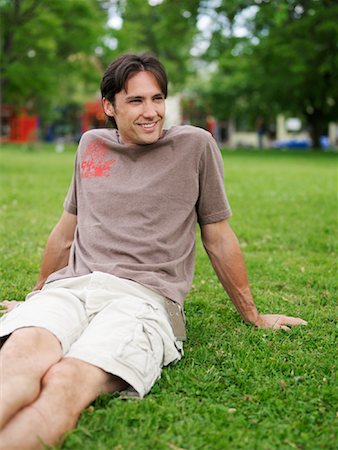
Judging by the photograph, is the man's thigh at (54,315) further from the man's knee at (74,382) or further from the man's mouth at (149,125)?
the man's mouth at (149,125)

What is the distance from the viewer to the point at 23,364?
8.95ft

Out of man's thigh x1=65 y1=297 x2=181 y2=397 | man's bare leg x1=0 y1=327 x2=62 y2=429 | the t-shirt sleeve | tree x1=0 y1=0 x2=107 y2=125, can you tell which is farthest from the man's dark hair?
tree x1=0 y1=0 x2=107 y2=125

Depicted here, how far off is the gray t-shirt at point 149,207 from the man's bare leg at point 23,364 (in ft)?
2.12

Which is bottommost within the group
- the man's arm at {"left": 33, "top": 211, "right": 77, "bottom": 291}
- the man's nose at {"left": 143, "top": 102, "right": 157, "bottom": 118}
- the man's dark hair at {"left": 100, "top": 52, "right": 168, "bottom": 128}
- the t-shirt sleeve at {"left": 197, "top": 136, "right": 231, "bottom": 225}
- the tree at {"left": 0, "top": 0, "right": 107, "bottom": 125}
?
the man's arm at {"left": 33, "top": 211, "right": 77, "bottom": 291}

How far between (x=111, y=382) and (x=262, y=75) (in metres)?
35.0

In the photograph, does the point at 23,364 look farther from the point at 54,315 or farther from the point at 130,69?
the point at 130,69

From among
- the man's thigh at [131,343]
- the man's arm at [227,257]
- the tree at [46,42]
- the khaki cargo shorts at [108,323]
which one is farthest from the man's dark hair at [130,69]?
the tree at [46,42]

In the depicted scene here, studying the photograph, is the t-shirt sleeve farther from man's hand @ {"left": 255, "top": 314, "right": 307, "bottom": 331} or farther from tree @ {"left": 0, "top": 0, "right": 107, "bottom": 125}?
tree @ {"left": 0, "top": 0, "right": 107, "bottom": 125}

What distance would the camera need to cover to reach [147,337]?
318cm

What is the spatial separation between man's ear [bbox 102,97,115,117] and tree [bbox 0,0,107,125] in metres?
17.8

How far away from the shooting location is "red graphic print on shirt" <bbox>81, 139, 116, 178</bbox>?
146 inches

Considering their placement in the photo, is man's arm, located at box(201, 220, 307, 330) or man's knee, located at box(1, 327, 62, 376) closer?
man's knee, located at box(1, 327, 62, 376)

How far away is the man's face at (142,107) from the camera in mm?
3609

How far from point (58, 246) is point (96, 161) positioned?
59cm
